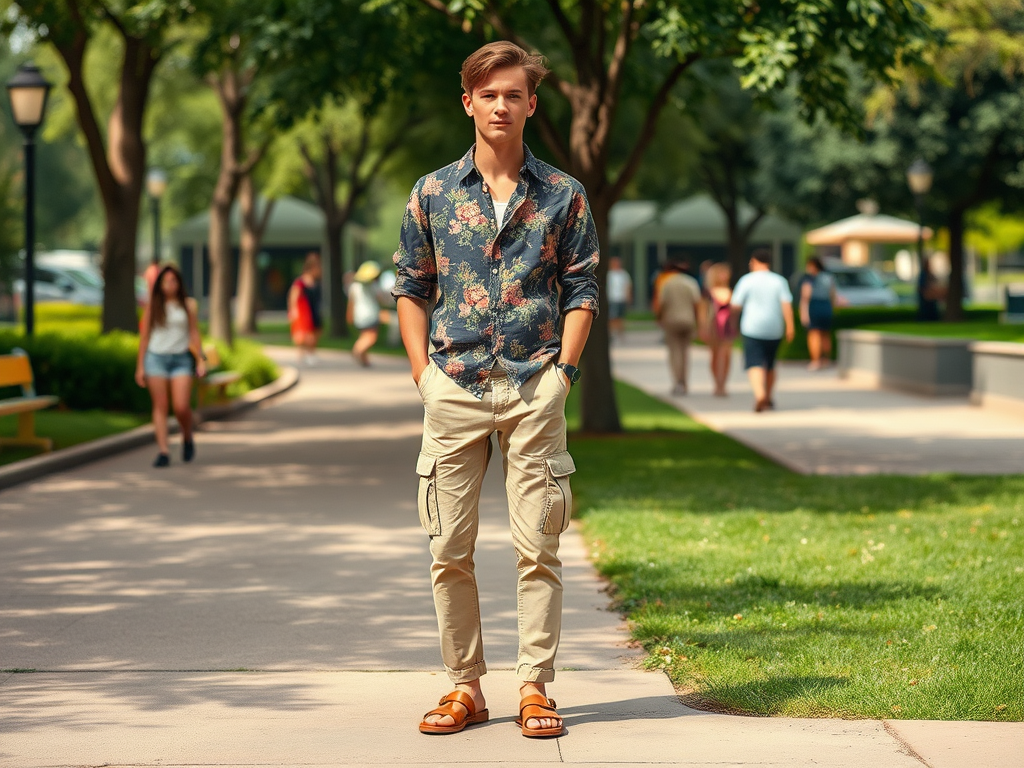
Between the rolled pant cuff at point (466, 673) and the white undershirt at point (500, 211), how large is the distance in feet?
4.69

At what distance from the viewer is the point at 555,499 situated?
463 cm

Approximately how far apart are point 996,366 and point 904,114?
1761cm

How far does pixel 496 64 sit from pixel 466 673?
6.36 ft

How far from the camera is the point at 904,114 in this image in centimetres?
3341

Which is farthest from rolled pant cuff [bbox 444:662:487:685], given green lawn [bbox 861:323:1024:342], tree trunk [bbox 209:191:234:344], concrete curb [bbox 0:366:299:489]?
tree trunk [bbox 209:191:234:344]

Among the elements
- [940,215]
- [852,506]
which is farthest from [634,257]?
[852,506]

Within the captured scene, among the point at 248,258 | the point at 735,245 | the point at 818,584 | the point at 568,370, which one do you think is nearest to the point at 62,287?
the point at 248,258

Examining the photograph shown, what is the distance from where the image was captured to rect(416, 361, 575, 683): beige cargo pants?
4.61m

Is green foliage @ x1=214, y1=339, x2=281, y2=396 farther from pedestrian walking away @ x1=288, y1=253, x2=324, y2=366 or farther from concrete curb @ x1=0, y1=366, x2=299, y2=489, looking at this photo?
pedestrian walking away @ x1=288, y1=253, x2=324, y2=366

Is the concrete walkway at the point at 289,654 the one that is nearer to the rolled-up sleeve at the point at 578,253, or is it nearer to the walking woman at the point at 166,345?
the walking woman at the point at 166,345

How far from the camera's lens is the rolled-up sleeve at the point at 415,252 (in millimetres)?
4715

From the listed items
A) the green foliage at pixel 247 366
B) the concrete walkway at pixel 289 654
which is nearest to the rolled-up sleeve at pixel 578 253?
the concrete walkway at pixel 289 654

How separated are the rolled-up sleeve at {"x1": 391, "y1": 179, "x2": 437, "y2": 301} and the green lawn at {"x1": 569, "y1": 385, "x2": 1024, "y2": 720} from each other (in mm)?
1751

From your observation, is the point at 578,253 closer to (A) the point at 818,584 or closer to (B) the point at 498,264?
(B) the point at 498,264
